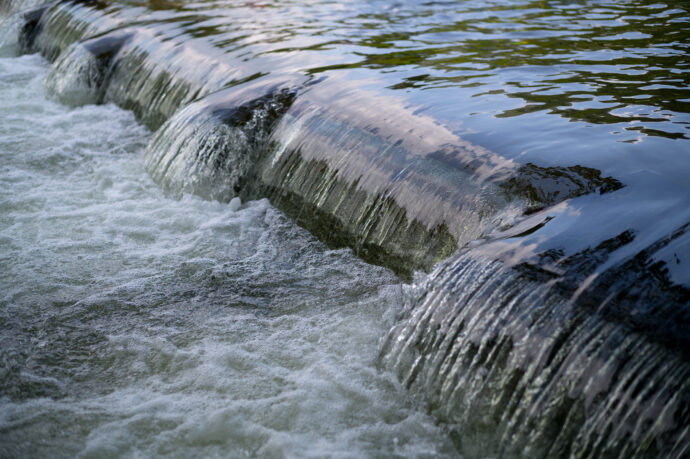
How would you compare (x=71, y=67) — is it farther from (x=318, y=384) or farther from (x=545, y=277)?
(x=545, y=277)

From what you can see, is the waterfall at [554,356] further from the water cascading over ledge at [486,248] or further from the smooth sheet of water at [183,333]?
the smooth sheet of water at [183,333]

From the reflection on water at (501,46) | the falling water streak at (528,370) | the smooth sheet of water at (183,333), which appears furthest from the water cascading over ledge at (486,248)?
the reflection on water at (501,46)

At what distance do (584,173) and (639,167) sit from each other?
0.27m

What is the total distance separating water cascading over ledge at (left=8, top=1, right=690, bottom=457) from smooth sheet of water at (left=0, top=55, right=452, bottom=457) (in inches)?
8.5

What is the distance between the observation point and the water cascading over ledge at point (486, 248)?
2.44 metres

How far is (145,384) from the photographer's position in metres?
3.17

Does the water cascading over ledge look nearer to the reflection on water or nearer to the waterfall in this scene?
the waterfall

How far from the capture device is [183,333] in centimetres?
357

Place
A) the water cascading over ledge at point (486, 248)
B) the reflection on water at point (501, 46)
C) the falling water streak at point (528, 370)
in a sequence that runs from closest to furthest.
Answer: the falling water streak at point (528, 370), the water cascading over ledge at point (486, 248), the reflection on water at point (501, 46)

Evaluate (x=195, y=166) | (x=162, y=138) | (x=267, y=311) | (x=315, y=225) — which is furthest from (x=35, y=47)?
(x=267, y=311)

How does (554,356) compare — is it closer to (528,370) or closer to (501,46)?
(528,370)

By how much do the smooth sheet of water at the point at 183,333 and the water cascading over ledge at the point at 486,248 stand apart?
0.71ft

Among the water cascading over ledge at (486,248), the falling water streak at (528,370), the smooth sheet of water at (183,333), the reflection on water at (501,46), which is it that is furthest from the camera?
the reflection on water at (501,46)

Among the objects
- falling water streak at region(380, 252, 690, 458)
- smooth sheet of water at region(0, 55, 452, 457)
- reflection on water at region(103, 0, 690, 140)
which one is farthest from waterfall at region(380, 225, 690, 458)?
reflection on water at region(103, 0, 690, 140)
